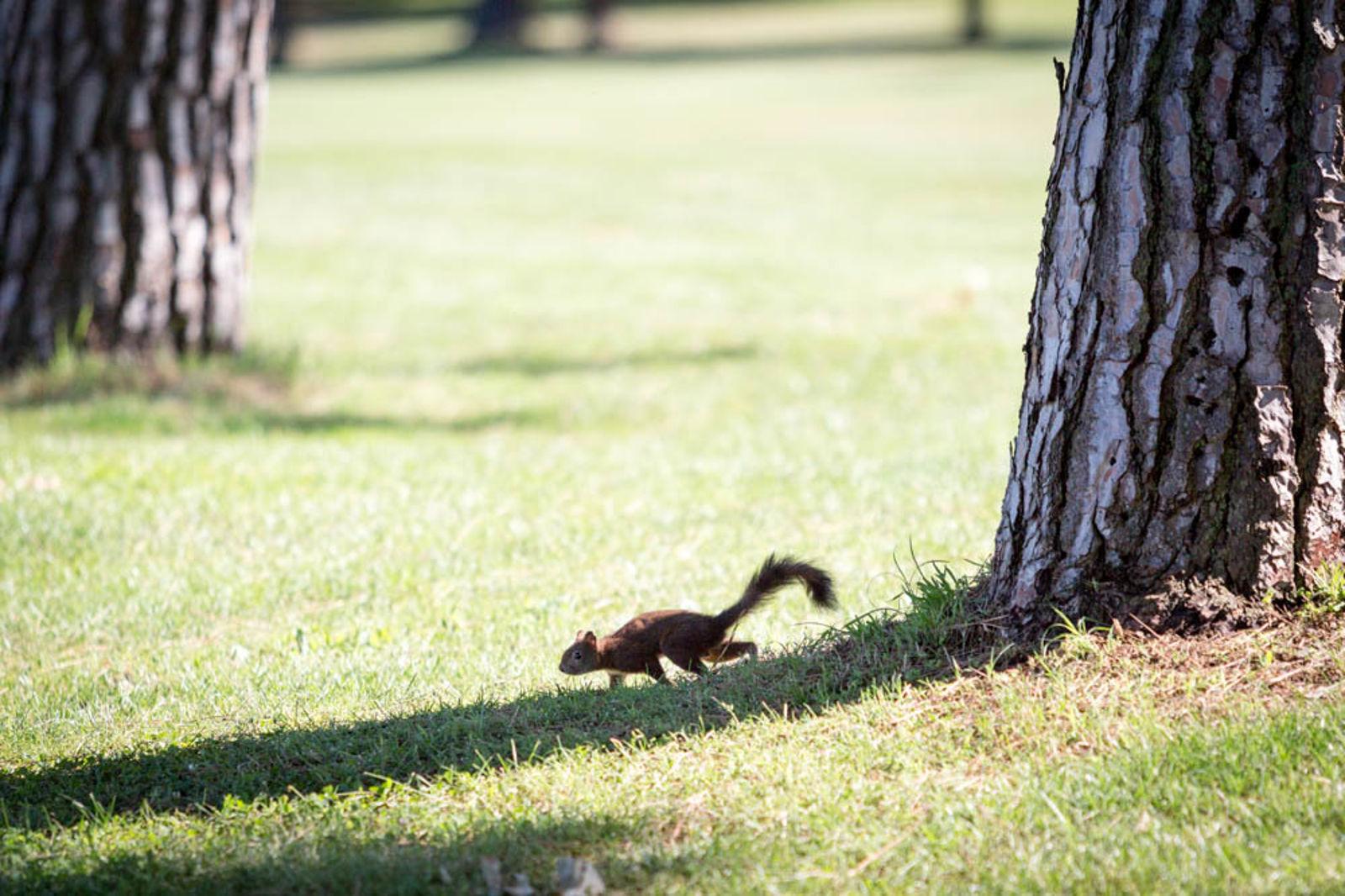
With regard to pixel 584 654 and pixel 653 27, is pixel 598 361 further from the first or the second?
pixel 653 27

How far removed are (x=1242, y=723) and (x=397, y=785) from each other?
228cm

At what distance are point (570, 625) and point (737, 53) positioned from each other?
46731 millimetres

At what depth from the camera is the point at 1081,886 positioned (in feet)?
10.4

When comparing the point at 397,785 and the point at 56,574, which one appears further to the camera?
the point at 56,574

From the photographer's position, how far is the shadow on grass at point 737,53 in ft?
155

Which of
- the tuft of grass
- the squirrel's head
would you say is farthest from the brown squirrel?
the tuft of grass

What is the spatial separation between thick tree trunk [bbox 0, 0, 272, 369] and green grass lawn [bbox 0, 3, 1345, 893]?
49 cm

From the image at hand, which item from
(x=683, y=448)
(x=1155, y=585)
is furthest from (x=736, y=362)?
(x=1155, y=585)

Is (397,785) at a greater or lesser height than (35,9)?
lesser

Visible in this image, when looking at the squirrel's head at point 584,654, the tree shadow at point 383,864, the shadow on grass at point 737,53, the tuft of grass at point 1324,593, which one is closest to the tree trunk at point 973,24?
the shadow on grass at point 737,53

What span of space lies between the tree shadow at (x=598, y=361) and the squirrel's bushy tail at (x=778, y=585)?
6.53 m

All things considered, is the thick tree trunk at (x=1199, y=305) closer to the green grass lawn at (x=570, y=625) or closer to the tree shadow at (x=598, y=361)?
the green grass lawn at (x=570, y=625)

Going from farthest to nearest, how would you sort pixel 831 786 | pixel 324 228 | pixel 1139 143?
pixel 324 228, pixel 1139 143, pixel 831 786

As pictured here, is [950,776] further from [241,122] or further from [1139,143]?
[241,122]
